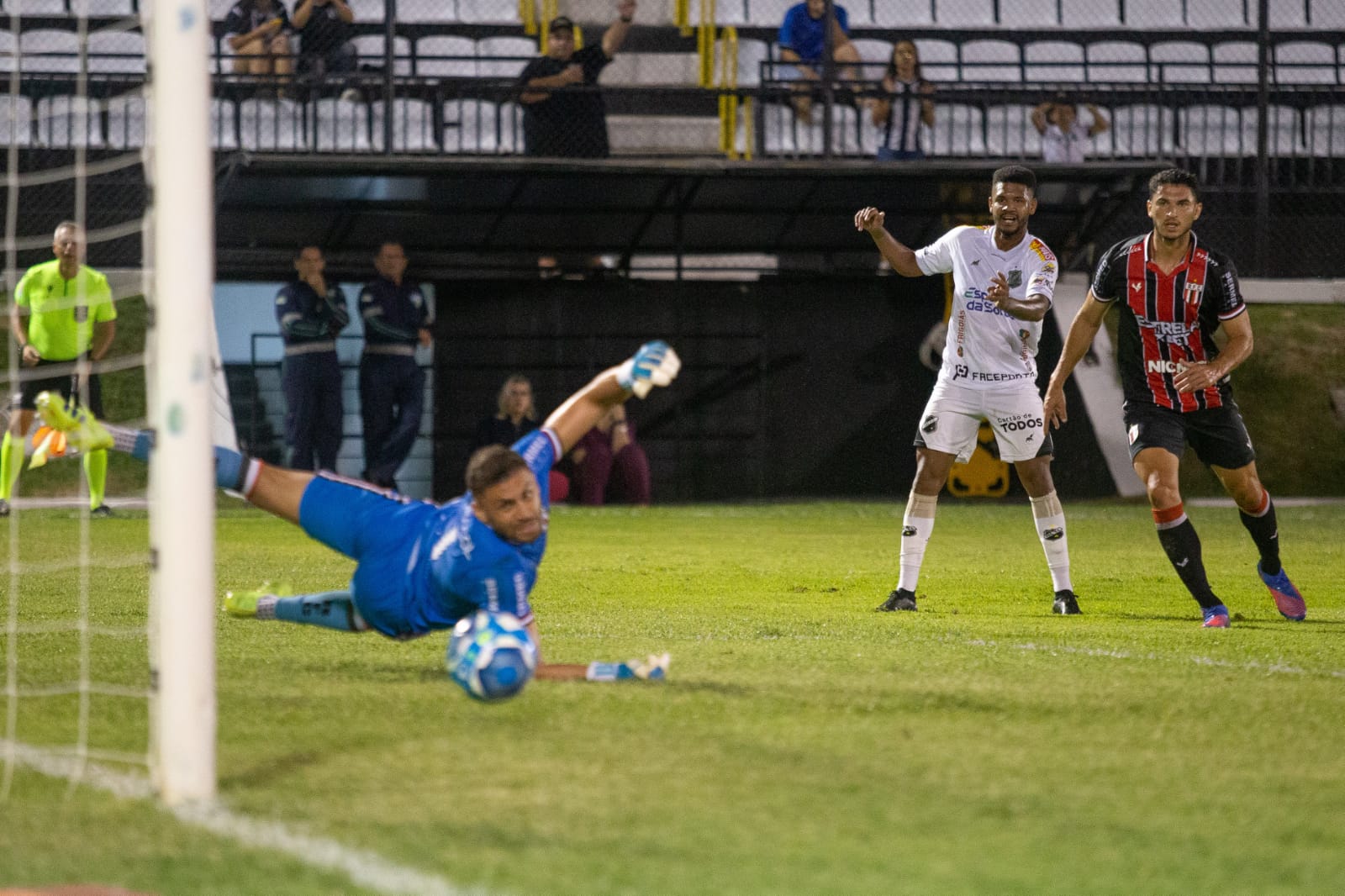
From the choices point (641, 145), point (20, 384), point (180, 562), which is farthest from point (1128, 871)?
point (641, 145)

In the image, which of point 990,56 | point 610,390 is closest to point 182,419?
point 610,390

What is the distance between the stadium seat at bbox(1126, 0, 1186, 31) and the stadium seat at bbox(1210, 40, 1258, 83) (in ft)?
2.22

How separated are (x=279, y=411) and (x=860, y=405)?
6367 mm

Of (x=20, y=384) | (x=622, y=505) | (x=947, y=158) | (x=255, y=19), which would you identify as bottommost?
(x=622, y=505)

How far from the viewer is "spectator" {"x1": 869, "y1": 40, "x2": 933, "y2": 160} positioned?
17.2 metres

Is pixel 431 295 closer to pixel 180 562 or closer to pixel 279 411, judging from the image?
pixel 279 411

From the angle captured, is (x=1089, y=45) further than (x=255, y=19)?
Yes

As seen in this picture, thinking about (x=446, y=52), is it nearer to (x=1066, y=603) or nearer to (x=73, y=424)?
(x=1066, y=603)

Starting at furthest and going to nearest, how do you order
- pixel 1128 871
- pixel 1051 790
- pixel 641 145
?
pixel 641 145, pixel 1051 790, pixel 1128 871

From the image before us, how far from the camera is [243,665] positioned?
18.8 ft

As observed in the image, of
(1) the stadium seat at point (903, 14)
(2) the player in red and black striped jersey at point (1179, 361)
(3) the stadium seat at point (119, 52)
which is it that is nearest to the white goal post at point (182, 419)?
(2) the player in red and black striped jersey at point (1179, 361)

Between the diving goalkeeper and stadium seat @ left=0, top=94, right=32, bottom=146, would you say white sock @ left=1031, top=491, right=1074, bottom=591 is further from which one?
stadium seat @ left=0, top=94, right=32, bottom=146

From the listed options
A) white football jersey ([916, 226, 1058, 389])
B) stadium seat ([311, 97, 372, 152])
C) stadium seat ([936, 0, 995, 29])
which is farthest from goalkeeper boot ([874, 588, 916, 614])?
stadium seat ([936, 0, 995, 29])

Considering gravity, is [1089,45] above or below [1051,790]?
above
